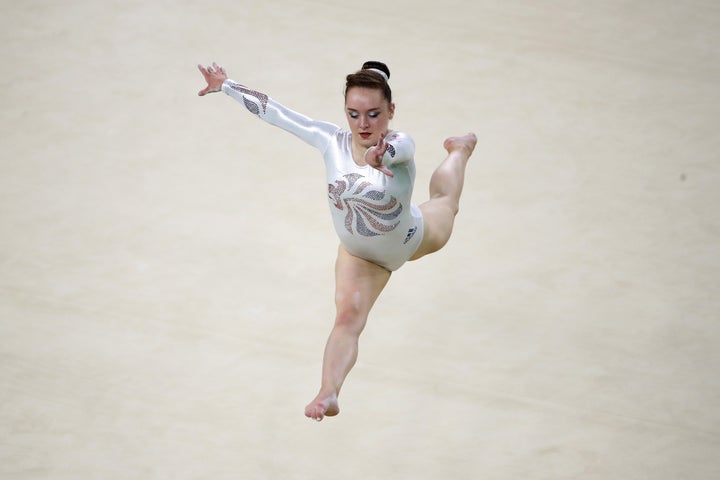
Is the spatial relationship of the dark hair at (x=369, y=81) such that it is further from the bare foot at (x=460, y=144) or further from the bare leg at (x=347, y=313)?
the bare foot at (x=460, y=144)

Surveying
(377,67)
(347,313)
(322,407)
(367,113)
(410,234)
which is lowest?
(322,407)

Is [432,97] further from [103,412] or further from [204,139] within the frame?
[103,412]

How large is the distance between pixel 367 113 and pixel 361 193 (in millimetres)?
270

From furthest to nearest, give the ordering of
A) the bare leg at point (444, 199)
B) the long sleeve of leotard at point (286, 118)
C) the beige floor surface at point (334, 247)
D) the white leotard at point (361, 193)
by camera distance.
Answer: the beige floor surface at point (334, 247), the bare leg at point (444, 199), the long sleeve of leotard at point (286, 118), the white leotard at point (361, 193)

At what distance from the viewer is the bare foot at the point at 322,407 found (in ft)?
11.1

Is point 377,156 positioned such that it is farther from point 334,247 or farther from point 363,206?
point 334,247

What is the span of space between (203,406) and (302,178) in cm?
154

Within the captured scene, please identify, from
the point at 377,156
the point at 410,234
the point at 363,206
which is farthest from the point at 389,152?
the point at 410,234

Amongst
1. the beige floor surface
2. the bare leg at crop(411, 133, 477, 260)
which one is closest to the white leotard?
the bare leg at crop(411, 133, 477, 260)

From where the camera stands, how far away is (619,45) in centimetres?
712

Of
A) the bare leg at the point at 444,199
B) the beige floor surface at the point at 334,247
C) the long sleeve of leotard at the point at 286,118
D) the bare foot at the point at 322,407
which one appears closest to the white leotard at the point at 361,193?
the long sleeve of leotard at the point at 286,118

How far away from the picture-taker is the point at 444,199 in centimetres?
430

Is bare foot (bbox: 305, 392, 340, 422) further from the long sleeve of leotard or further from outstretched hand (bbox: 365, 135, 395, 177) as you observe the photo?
the long sleeve of leotard

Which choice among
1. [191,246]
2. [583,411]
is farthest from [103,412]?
[583,411]
